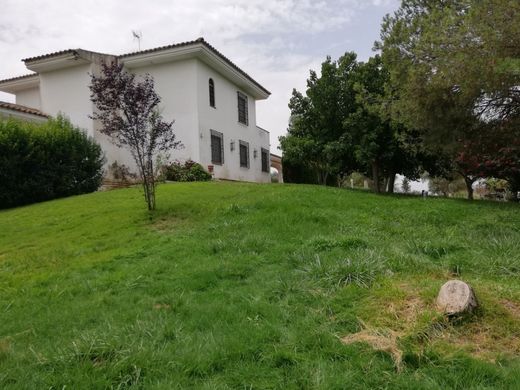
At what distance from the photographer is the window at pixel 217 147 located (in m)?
19.3

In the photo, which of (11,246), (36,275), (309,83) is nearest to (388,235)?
(36,275)

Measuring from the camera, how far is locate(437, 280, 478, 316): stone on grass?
379 centimetres

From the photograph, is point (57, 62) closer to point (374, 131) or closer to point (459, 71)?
point (374, 131)

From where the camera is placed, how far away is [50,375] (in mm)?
3250

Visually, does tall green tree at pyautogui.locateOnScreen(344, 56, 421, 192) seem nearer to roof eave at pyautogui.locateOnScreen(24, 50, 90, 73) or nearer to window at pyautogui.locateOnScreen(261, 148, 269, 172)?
window at pyautogui.locateOnScreen(261, 148, 269, 172)

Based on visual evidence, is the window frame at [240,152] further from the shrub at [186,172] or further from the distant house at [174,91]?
the shrub at [186,172]

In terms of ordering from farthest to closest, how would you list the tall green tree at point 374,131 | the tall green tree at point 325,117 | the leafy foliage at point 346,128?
1. the tall green tree at point 325,117
2. the leafy foliage at point 346,128
3. the tall green tree at point 374,131

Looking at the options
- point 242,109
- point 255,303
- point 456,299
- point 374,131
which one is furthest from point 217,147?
point 456,299

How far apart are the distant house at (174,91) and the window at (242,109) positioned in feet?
5.58

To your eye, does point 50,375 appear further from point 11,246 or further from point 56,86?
point 56,86

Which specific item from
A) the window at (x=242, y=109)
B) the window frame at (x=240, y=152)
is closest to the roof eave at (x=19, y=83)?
the window at (x=242, y=109)

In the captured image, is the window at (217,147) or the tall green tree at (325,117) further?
the window at (217,147)

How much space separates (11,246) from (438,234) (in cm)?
754

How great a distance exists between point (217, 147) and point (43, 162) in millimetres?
7378
